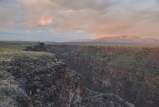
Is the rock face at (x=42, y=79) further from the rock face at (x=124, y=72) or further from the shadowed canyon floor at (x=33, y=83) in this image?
the rock face at (x=124, y=72)

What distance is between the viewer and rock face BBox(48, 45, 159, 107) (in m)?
66.1

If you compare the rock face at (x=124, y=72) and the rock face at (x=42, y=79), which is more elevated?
the rock face at (x=42, y=79)

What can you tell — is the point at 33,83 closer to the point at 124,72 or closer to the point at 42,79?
the point at 42,79

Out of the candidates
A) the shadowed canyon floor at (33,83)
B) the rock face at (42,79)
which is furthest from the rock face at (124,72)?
the rock face at (42,79)

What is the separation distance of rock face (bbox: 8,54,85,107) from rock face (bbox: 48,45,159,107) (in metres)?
36.8

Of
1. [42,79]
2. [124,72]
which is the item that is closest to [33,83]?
[42,79]

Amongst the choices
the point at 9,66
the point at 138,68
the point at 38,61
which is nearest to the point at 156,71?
the point at 138,68

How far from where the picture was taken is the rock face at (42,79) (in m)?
25.0

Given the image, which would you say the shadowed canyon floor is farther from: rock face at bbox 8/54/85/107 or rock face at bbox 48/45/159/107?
rock face at bbox 48/45/159/107

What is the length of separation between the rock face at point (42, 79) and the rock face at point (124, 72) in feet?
121

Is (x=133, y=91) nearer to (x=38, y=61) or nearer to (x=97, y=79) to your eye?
(x=97, y=79)

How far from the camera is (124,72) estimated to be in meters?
81.0

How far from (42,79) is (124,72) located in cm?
5756

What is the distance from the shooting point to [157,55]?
264ft
